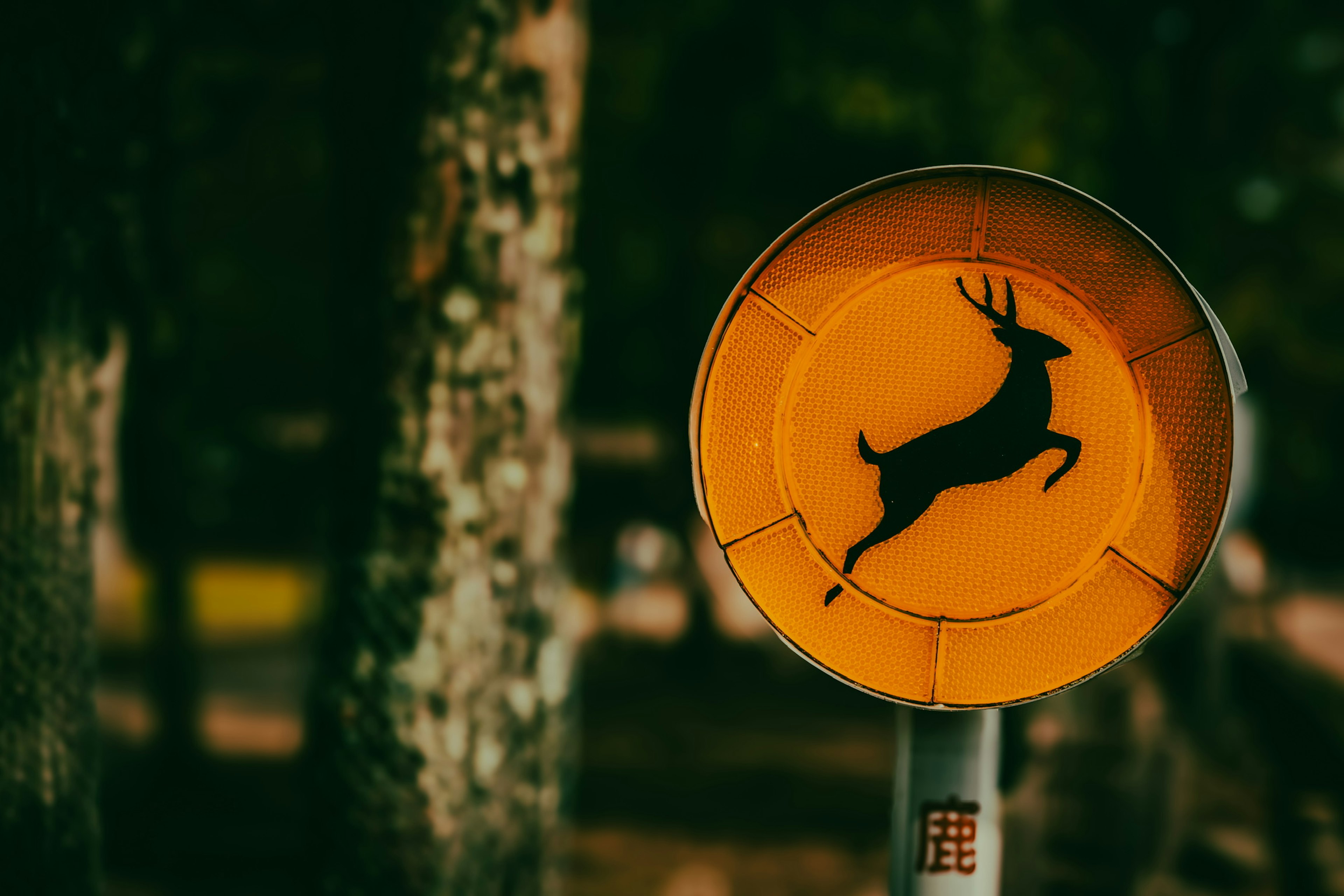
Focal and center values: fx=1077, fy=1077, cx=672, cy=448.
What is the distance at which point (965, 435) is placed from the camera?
134cm

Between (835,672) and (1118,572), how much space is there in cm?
38

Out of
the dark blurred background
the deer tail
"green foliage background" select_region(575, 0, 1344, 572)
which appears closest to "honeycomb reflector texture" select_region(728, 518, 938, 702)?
the deer tail

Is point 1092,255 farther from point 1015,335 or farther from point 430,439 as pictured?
point 430,439

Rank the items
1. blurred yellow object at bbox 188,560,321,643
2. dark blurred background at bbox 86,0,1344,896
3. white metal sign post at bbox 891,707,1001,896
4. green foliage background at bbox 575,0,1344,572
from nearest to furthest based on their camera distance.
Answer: white metal sign post at bbox 891,707,1001,896 < dark blurred background at bbox 86,0,1344,896 < green foliage background at bbox 575,0,1344,572 < blurred yellow object at bbox 188,560,321,643

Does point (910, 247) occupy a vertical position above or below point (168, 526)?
above

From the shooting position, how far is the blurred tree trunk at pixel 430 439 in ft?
8.30

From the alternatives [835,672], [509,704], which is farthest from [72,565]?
[835,672]

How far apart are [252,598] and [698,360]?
952 cm

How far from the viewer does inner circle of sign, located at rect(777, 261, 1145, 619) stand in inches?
52.7

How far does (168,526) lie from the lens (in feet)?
18.7

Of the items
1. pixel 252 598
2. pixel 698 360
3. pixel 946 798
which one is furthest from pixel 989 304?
pixel 252 598

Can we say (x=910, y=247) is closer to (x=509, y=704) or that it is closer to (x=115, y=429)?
(x=509, y=704)

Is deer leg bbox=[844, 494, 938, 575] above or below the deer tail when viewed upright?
below

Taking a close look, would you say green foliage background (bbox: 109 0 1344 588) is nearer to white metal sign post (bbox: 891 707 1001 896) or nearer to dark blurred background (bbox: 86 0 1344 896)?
dark blurred background (bbox: 86 0 1344 896)
